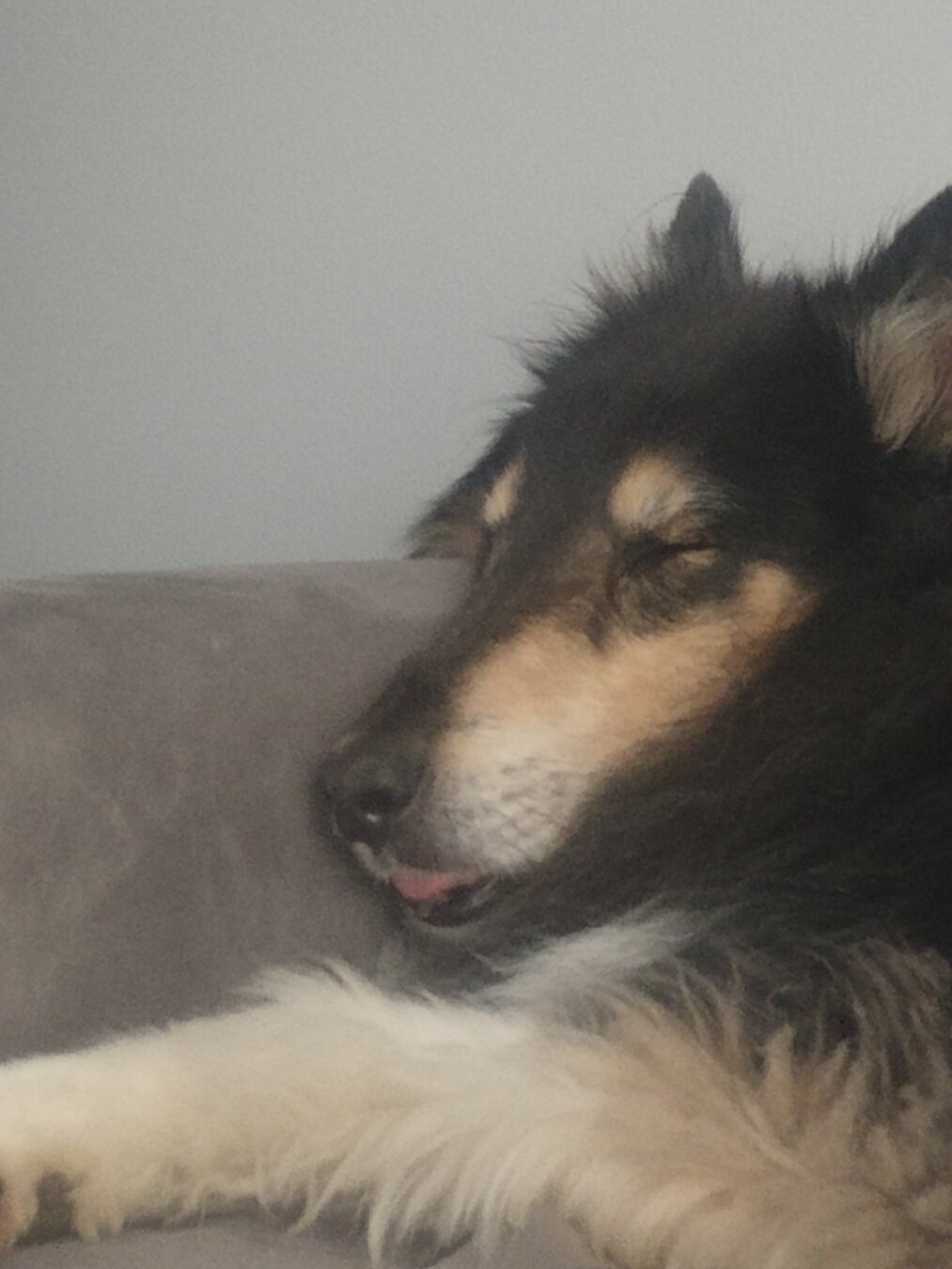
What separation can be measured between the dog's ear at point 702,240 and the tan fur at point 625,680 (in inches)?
20.3

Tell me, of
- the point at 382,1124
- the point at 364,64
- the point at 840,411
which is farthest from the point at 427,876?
the point at 364,64

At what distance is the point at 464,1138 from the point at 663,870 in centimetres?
32

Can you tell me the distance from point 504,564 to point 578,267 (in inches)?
36.4

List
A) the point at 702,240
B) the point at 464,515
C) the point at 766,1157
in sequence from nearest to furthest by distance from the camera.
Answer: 1. the point at 766,1157
2. the point at 702,240
3. the point at 464,515

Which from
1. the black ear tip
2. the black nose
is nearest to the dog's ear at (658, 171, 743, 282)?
the black ear tip

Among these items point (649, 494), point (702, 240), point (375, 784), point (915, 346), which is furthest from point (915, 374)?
point (375, 784)

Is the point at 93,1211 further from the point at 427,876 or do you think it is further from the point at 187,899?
the point at 427,876

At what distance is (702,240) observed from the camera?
1489 mm

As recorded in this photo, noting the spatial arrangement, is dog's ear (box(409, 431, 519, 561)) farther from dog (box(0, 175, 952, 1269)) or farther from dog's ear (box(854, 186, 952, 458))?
dog's ear (box(854, 186, 952, 458))

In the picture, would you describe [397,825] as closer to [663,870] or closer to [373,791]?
[373,791]

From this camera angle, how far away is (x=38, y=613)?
104 cm

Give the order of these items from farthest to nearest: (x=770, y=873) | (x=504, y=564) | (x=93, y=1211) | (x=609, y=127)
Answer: (x=609, y=127)
(x=504, y=564)
(x=770, y=873)
(x=93, y=1211)

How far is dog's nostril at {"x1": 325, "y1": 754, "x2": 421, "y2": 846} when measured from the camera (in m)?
1.05

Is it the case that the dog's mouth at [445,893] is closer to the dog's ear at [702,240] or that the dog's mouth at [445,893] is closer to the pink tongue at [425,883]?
the pink tongue at [425,883]
